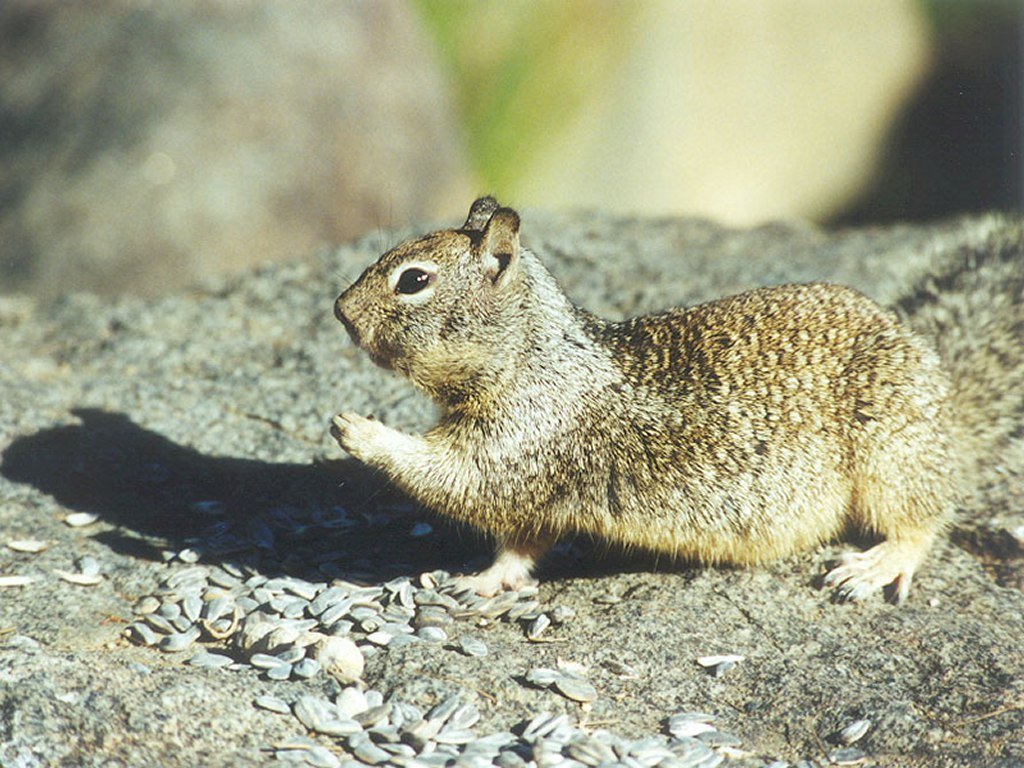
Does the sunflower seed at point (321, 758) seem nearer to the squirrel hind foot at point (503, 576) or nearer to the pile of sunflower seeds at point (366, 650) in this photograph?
the pile of sunflower seeds at point (366, 650)

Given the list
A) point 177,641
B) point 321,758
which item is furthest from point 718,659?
point 177,641

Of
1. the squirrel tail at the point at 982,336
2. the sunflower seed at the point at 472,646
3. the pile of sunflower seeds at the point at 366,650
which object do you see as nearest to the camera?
the pile of sunflower seeds at the point at 366,650

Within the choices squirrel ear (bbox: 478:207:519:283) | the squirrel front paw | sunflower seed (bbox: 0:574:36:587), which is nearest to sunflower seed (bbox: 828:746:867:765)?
the squirrel front paw

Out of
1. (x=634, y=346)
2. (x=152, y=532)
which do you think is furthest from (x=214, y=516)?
(x=634, y=346)

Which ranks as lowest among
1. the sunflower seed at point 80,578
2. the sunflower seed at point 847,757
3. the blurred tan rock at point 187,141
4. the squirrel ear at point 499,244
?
the sunflower seed at point 847,757

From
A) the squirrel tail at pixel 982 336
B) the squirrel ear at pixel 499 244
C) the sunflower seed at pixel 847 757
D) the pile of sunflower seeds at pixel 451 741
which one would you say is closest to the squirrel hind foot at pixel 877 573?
the squirrel tail at pixel 982 336
